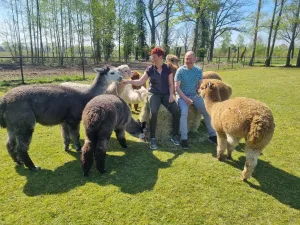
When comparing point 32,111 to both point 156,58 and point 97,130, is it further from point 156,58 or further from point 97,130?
point 156,58

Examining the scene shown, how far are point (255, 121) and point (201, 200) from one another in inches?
52.9

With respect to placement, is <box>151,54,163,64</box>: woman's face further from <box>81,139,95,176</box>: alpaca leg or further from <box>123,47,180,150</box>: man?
<box>81,139,95,176</box>: alpaca leg

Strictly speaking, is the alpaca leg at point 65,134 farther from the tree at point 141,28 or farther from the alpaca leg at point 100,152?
the tree at point 141,28

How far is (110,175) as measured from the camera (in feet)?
12.7

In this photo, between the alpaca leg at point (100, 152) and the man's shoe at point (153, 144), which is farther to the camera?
the man's shoe at point (153, 144)

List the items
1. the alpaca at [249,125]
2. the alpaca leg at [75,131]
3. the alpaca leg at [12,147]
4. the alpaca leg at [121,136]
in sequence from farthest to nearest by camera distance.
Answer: the alpaca leg at [121,136] < the alpaca leg at [75,131] < the alpaca leg at [12,147] < the alpaca at [249,125]

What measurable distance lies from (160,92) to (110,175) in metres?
2.18

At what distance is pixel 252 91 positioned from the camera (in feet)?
37.6

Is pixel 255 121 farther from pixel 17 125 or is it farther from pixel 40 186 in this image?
pixel 17 125

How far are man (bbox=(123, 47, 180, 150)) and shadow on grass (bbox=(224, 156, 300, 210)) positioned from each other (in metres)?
1.55

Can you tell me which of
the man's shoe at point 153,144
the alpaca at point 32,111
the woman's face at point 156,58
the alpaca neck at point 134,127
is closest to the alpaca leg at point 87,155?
the alpaca at point 32,111

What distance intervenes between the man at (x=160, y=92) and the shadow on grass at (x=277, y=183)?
60.9 inches

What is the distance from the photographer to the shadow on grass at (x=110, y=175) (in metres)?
3.52

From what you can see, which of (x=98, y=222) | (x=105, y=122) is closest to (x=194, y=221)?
(x=98, y=222)
